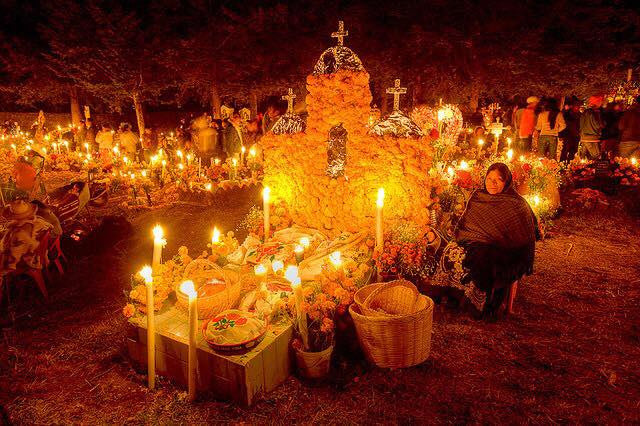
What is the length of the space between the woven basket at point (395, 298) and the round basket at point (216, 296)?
127 cm

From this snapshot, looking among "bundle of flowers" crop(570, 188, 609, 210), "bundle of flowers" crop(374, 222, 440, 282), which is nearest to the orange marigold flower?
"bundle of flowers" crop(374, 222, 440, 282)

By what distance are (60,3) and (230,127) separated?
8.38 m

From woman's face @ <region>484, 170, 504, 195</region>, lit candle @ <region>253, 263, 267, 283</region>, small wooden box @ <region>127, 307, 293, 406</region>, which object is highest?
woman's face @ <region>484, 170, 504, 195</region>

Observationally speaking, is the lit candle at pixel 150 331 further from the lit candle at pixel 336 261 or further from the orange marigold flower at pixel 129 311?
the lit candle at pixel 336 261

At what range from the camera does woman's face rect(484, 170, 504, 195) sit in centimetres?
503

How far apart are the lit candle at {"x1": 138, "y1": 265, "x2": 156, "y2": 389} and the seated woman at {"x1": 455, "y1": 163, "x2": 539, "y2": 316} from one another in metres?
3.40

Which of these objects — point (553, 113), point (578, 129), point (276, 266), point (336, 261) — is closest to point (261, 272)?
point (276, 266)

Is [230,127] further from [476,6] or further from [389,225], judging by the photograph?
[476,6]

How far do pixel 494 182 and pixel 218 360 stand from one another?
354 cm

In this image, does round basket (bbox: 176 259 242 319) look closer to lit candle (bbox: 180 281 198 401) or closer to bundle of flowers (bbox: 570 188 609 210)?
lit candle (bbox: 180 281 198 401)

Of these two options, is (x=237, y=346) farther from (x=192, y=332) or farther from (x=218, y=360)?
(x=192, y=332)

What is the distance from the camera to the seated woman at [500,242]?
16.0 ft

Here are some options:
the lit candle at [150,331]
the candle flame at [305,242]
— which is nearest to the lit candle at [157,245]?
the lit candle at [150,331]

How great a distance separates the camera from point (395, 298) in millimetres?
4414
